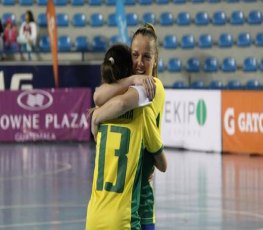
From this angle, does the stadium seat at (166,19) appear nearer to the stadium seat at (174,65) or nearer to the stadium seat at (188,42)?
the stadium seat at (188,42)

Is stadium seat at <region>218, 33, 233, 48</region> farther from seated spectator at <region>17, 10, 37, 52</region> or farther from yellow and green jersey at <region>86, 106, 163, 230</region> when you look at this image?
yellow and green jersey at <region>86, 106, 163, 230</region>

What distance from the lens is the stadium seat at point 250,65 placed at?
24984 mm

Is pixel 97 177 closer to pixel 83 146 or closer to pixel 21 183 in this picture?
pixel 21 183

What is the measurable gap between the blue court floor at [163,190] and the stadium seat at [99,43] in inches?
245

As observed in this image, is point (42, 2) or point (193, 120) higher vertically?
point (42, 2)

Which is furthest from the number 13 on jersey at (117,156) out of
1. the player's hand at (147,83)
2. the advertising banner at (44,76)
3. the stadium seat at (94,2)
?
the stadium seat at (94,2)

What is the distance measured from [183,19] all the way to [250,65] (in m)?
2.58

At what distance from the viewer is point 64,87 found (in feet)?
77.7

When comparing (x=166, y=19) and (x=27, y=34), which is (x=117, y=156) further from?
(x=166, y=19)

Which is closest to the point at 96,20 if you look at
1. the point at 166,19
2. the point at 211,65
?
the point at 166,19

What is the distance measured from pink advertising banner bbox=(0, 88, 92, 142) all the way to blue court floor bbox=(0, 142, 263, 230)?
2082 millimetres

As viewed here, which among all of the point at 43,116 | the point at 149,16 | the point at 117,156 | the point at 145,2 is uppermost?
the point at 145,2

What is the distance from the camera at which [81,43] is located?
25.9 m

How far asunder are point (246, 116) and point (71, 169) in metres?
4.76
